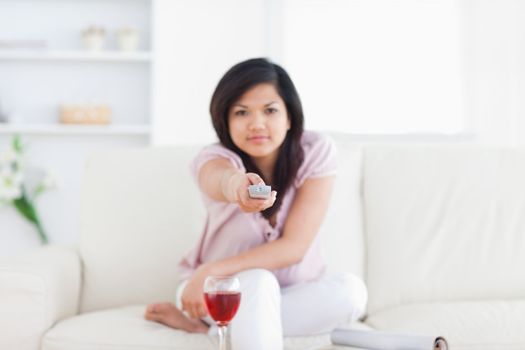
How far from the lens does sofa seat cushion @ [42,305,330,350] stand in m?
1.77

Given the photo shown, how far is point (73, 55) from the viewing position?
14.2 ft

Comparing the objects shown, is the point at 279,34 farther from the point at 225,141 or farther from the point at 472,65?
the point at 225,141

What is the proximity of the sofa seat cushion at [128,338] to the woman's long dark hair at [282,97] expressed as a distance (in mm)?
357

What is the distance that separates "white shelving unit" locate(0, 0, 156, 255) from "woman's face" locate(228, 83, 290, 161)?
2.58m

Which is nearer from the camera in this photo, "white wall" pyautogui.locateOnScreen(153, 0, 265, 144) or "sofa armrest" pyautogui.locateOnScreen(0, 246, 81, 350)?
"sofa armrest" pyautogui.locateOnScreen(0, 246, 81, 350)

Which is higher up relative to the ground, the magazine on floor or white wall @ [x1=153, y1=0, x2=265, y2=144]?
white wall @ [x1=153, y1=0, x2=265, y2=144]

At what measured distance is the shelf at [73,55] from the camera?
432 cm

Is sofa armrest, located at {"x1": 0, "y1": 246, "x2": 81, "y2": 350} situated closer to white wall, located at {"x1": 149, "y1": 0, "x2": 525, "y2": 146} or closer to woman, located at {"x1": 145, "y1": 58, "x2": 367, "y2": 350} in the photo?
woman, located at {"x1": 145, "y1": 58, "x2": 367, "y2": 350}

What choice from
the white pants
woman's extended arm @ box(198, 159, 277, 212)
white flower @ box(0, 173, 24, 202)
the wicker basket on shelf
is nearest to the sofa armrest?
the white pants

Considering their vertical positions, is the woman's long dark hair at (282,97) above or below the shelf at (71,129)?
above

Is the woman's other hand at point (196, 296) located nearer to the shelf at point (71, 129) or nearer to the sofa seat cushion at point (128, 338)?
the sofa seat cushion at point (128, 338)

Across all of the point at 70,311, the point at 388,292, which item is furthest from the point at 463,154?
the point at 70,311

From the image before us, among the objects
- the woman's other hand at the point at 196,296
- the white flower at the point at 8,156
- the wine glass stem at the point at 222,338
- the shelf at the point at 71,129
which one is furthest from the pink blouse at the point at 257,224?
the white flower at the point at 8,156

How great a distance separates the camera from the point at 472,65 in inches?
170
